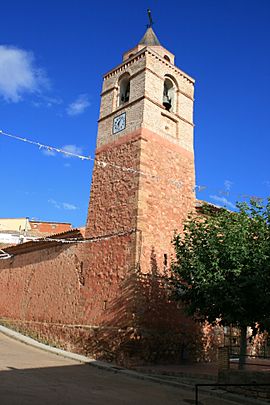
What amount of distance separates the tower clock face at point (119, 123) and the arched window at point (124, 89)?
3.83 ft

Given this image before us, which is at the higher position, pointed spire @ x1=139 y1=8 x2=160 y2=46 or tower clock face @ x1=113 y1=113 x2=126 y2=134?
pointed spire @ x1=139 y1=8 x2=160 y2=46

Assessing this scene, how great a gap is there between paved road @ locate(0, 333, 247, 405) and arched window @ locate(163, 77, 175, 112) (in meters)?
11.2

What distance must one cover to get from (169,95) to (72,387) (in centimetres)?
1313

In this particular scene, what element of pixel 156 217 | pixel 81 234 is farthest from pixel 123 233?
pixel 81 234

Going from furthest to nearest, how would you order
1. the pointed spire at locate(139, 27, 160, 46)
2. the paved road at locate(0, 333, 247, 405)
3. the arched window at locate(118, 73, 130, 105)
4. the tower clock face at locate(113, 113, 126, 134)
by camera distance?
the pointed spire at locate(139, 27, 160, 46) → the arched window at locate(118, 73, 130, 105) → the tower clock face at locate(113, 113, 126, 134) → the paved road at locate(0, 333, 247, 405)

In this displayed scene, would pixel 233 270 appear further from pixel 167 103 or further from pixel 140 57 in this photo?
pixel 140 57

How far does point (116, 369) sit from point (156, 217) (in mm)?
5477

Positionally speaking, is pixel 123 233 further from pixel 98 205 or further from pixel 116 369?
pixel 116 369

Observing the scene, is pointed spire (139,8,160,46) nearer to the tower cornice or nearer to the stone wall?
the tower cornice

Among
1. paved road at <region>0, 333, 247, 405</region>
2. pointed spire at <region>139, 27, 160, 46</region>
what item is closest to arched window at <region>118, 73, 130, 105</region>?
pointed spire at <region>139, 27, 160, 46</region>

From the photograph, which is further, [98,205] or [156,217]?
[98,205]

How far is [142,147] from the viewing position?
1510 centimetres

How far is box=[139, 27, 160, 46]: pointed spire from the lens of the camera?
744 inches

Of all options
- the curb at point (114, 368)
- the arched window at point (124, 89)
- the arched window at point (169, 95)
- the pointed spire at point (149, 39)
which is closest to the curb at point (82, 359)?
the curb at point (114, 368)
